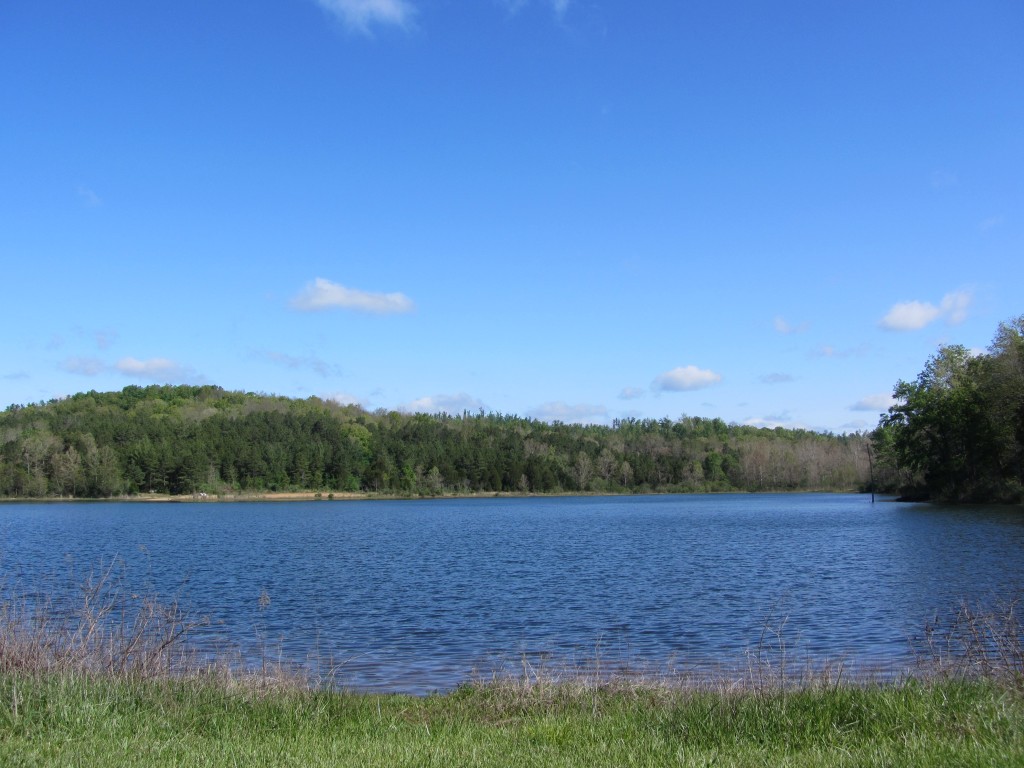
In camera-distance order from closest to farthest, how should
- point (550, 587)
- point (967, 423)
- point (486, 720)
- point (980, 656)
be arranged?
point (486, 720) < point (980, 656) < point (550, 587) < point (967, 423)

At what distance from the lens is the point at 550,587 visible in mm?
26266

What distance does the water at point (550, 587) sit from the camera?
1664 centimetres

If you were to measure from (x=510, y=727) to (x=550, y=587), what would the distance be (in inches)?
681

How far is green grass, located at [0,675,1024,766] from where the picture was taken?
6957 mm

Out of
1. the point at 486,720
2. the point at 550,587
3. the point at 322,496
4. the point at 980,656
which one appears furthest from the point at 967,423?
the point at 322,496

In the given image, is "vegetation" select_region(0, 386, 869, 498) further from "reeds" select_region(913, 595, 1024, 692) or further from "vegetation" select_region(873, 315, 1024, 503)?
"reeds" select_region(913, 595, 1024, 692)

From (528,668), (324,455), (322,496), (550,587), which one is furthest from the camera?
(324,455)

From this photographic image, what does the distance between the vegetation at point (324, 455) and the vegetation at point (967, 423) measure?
6835cm

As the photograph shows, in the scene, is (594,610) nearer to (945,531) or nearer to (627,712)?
(627,712)

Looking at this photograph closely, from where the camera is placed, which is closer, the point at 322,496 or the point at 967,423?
the point at 967,423

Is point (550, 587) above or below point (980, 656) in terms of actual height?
below

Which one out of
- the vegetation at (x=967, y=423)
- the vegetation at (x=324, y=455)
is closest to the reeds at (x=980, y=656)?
the vegetation at (x=967, y=423)

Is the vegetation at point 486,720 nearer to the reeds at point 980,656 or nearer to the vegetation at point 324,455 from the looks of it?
the reeds at point 980,656

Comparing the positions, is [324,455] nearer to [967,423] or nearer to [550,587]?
[967,423]
